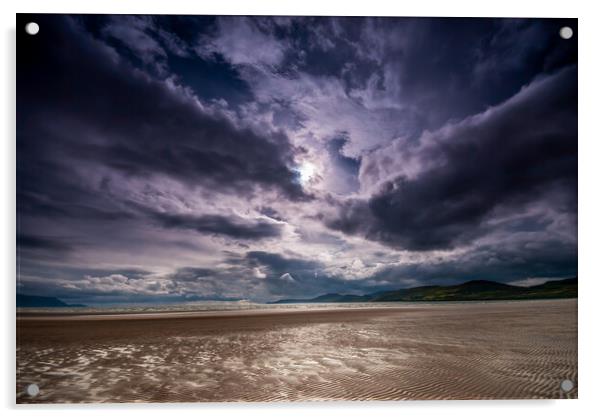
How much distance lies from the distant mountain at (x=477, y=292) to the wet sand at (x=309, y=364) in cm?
21

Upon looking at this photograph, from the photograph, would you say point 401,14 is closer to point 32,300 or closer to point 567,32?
point 567,32

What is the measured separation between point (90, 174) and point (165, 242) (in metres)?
1.52

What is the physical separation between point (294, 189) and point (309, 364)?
2.71 m

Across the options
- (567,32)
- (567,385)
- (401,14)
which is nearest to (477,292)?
(567,385)

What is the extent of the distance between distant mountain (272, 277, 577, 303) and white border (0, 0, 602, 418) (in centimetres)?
29

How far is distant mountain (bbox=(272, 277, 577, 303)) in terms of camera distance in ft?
17.5

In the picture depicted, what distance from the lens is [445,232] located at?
570 cm

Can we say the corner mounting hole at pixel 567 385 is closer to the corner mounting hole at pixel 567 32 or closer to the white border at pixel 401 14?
the white border at pixel 401 14

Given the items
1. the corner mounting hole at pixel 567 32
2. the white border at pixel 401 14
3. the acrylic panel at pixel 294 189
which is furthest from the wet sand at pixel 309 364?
the corner mounting hole at pixel 567 32

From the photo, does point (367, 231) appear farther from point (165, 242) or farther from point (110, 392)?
point (110, 392)

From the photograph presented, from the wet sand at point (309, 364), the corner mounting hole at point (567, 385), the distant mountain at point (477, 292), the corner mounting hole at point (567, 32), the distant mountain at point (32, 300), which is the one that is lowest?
the corner mounting hole at point (567, 385)

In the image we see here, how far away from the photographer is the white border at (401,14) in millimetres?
4750
